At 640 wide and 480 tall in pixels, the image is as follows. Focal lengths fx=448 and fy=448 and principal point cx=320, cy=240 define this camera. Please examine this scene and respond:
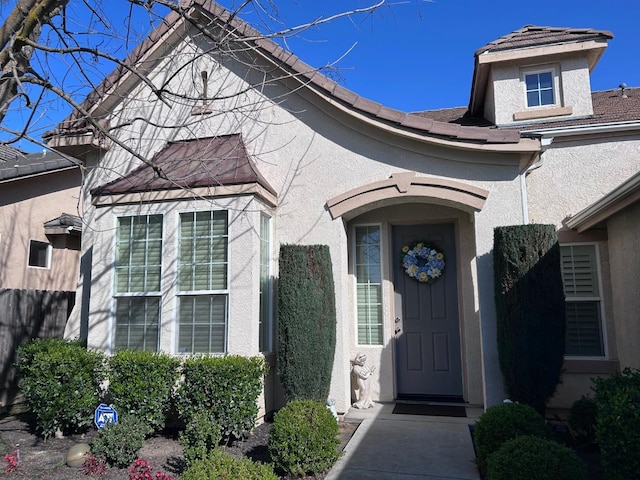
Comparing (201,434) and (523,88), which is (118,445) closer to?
(201,434)

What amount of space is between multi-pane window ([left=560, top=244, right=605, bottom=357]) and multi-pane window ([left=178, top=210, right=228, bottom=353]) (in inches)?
222

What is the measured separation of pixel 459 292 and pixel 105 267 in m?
5.91

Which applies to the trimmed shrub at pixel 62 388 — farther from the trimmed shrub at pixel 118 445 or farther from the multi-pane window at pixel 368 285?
the multi-pane window at pixel 368 285

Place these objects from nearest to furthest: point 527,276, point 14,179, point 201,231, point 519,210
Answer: point 527,276
point 519,210
point 201,231
point 14,179

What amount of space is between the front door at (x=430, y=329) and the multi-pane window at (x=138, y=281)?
4079 mm

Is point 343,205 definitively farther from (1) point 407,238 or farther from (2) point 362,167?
(1) point 407,238

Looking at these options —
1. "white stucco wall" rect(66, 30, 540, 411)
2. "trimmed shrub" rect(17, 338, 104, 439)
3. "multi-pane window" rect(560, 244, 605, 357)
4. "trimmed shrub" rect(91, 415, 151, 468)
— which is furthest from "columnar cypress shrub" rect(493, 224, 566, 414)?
"trimmed shrub" rect(17, 338, 104, 439)

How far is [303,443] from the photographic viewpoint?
470 cm

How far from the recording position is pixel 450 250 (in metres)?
7.95

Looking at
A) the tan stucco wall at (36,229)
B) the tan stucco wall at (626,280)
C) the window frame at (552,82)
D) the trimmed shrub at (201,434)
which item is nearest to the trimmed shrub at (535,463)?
the trimmed shrub at (201,434)

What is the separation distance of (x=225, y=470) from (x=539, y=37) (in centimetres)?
952

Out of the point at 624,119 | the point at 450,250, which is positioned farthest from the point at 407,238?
the point at 624,119

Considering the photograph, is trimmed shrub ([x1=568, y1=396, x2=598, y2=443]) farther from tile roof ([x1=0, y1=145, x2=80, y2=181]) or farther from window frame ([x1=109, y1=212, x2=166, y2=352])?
tile roof ([x1=0, y1=145, x2=80, y2=181])

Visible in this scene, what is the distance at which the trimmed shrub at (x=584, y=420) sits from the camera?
17.9 ft
